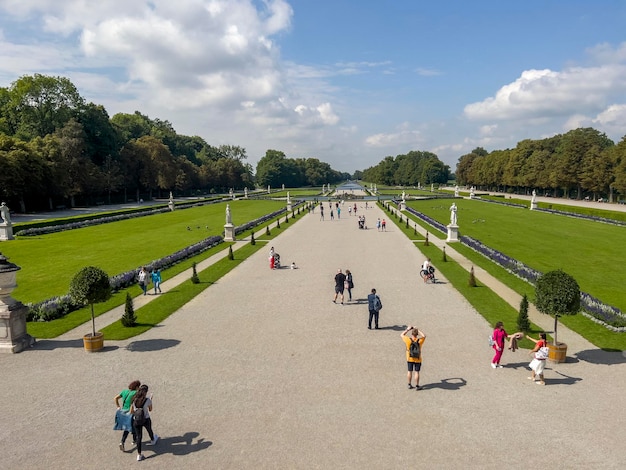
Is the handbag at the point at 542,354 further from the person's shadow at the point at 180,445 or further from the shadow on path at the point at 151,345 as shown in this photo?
the shadow on path at the point at 151,345

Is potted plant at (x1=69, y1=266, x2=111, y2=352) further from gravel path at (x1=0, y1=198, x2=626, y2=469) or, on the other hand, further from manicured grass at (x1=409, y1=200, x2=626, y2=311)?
manicured grass at (x1=409, y1=200, x2=626, y2=311)

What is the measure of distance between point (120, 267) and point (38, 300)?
263 inches

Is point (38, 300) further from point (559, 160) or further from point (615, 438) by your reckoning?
point (559, 160)

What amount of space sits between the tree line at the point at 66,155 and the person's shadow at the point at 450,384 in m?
60.9

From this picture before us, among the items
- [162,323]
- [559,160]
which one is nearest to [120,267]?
[162,323]

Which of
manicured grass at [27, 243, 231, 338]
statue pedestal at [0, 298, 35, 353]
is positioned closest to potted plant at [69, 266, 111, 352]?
statue pedestal at [0, 298, 35, 353]

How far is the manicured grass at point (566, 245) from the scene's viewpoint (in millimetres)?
21797

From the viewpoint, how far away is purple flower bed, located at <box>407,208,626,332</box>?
49.5 ft

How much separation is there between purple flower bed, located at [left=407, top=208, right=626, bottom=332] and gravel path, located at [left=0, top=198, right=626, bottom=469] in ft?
5.99

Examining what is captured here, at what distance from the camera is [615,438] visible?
335 inches

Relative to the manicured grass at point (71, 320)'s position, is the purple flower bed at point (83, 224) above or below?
above

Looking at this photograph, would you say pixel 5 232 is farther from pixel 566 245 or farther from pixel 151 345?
pixel 566 245

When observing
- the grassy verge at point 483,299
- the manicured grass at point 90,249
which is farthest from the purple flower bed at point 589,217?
the manicured grass at point 90,249

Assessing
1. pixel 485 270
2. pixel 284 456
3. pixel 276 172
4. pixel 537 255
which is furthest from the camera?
pixel 276 172
